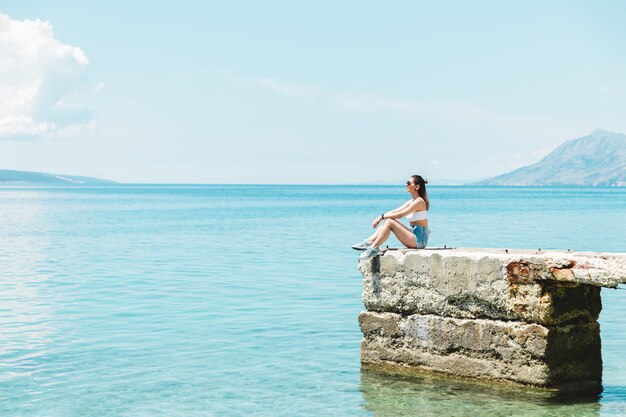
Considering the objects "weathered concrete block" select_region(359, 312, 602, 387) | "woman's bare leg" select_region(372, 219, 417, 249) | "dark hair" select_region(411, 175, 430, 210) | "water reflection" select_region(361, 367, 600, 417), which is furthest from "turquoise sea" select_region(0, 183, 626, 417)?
"dark hair" select_region(411, 175, 430, 210)

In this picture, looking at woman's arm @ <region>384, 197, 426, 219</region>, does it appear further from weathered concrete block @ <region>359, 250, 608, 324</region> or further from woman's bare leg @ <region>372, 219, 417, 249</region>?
weathered concrete block @ <region>359, 250, 608, 324</region>

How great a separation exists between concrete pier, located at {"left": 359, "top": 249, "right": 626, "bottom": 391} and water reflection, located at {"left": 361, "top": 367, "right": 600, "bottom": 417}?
164 mm

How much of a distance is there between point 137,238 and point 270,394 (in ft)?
108

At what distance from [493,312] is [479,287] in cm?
36

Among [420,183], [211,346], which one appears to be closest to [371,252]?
[420,183]

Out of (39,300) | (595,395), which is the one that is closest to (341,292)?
(39,300)

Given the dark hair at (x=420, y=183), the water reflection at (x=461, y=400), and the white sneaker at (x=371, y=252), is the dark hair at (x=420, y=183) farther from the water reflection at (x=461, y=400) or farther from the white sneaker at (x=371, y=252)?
the water reflection at (x=461, y=400)

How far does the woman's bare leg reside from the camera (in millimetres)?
10938

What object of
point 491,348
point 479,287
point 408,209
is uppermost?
point 408,209

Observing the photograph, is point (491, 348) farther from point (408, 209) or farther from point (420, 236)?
point (408, 209)

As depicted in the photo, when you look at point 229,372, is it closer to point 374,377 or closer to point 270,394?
point 270,394

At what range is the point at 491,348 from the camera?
10109 millimetres

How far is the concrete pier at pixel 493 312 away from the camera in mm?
9672

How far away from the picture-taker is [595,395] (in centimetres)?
1029
